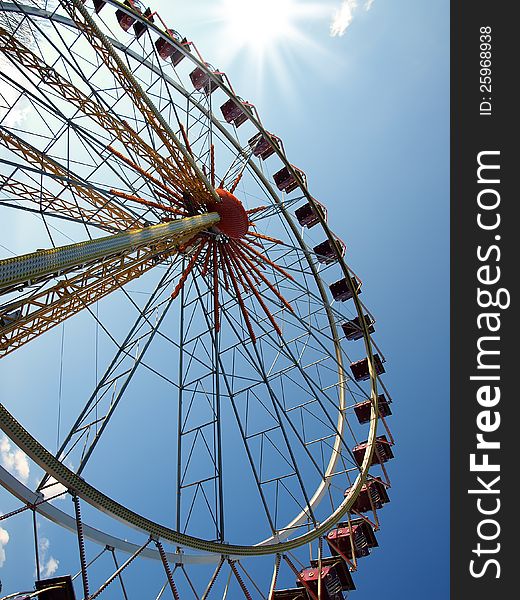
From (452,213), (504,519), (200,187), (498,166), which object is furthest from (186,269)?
(504,519)

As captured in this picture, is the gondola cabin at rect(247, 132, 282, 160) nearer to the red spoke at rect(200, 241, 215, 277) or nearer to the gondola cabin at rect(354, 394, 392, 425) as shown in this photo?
the red spoke at rect(200, 241, 215, 277)

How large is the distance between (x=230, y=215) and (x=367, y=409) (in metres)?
13.4

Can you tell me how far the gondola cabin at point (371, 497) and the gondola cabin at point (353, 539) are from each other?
75 centimetres

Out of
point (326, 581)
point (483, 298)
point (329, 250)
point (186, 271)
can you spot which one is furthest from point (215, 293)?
point (326, 581)

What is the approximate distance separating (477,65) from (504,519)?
11.2m

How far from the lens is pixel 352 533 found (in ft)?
74.5

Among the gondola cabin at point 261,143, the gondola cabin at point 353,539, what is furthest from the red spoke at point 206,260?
the gondola cabin at point 353,539

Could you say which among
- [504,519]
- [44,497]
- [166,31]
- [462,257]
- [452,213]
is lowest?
[44,497]

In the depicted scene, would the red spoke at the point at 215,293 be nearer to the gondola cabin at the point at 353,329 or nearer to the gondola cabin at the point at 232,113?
the gondola cabin at the point at 232,113

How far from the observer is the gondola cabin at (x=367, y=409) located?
2666 centimetres

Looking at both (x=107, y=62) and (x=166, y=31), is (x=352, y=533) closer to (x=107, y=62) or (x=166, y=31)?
(x=107, y=62)

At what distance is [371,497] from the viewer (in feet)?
80.0

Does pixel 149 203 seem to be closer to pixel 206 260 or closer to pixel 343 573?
pixel 206 260

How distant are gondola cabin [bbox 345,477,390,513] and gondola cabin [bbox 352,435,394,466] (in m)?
0.90
